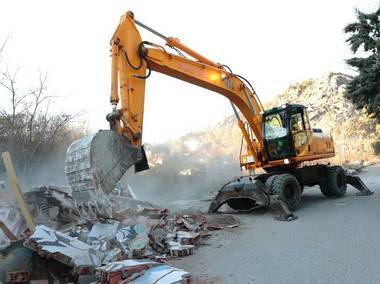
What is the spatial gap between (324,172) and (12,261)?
1058 cm

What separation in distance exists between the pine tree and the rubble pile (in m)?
5.99

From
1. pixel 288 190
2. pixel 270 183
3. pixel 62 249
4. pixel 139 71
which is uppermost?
pixel 139 71

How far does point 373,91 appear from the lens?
12.7 m

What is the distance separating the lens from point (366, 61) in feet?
41.8

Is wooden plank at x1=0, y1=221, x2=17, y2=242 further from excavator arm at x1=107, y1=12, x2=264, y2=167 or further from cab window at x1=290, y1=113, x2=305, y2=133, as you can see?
cab window at x1=290, y1=113, x2=305, y2=133

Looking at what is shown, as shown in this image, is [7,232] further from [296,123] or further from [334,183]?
[334,183]

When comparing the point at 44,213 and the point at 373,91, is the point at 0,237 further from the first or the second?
the point at 373,91

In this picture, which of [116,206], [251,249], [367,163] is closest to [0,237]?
[116,206]

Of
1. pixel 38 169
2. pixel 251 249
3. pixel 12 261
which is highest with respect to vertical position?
pixel 38 169

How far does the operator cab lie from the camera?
12633mm

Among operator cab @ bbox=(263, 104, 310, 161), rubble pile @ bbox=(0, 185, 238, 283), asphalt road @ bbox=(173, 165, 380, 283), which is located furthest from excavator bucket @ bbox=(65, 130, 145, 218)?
operator cab @ bbox=(263, 104, 310, 161)

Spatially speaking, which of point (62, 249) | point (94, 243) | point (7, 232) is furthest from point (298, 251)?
point (7, 232)

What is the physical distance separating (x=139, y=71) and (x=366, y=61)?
7.53 m

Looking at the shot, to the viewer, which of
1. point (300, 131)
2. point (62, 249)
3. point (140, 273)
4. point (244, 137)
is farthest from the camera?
point (244, 137)
